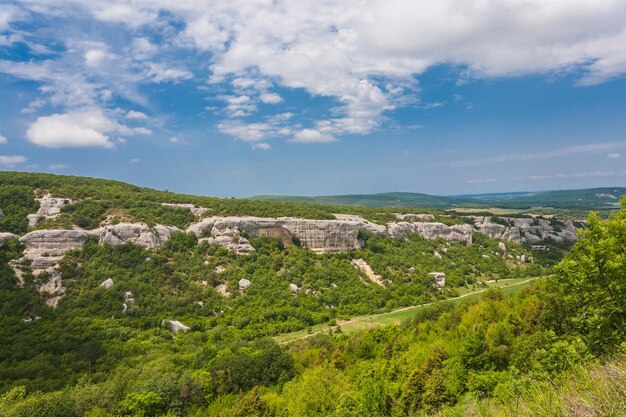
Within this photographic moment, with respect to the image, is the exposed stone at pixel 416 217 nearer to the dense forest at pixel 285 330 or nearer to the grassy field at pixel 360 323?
the dense forest at pixel 285 330

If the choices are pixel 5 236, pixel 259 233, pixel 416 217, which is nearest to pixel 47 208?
pixel 5 236

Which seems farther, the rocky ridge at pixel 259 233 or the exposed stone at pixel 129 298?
the rocky ridge at pixel 259 233

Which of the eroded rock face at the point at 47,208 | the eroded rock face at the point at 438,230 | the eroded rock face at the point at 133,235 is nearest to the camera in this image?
the eroded rock face at the point at 47,208

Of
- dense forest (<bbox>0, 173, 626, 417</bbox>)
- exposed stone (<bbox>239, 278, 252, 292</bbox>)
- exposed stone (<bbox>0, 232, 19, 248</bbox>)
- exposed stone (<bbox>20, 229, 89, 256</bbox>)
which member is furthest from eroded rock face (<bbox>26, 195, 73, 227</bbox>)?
exposed stone (<bbox>239, 278, 252, 292</bbox>)

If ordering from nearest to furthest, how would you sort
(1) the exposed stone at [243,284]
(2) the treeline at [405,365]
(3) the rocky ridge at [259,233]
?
(2) the treeline at [405,365] < (3) the rocky ridge at [259,233] < (1) the exposed stone at [243,284]

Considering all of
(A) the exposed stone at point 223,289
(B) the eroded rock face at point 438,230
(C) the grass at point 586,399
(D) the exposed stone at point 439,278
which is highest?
(C) the grass at point 586,399

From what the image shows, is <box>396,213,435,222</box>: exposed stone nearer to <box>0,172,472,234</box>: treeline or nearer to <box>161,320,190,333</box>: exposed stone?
<box>0,172,472,234</box>: treeline

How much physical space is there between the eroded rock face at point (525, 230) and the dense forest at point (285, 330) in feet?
58.9

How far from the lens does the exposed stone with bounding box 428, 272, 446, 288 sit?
205ft

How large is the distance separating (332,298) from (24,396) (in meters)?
38.1

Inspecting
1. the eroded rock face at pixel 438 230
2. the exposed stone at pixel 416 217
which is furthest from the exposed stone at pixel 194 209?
the exposed stone at pixel 416 217

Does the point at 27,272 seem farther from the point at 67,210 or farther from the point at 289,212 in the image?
the point at 289,212

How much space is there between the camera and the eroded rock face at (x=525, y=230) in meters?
89.4

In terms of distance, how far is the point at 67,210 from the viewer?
2099 inches
